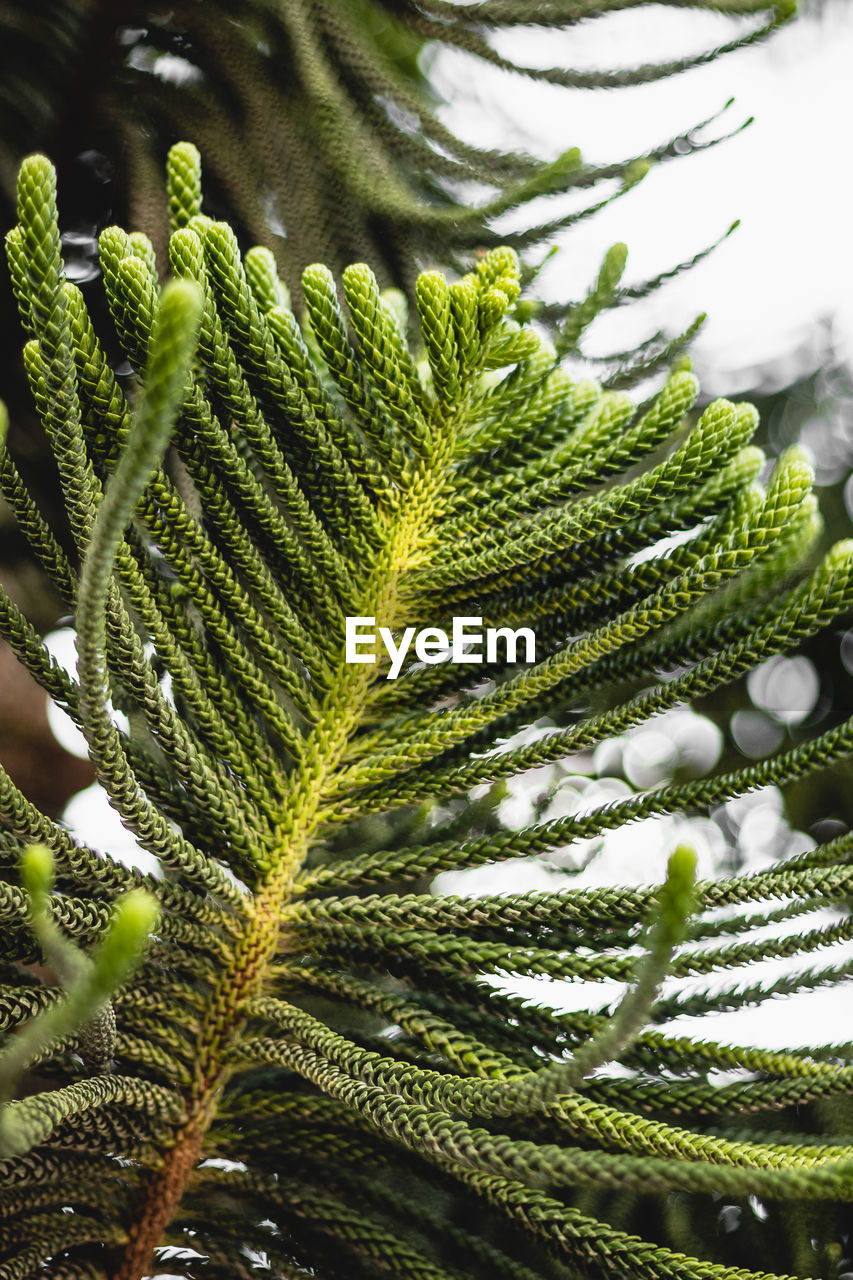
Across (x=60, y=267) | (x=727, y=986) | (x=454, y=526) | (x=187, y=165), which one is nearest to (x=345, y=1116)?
(x=727, y=986)

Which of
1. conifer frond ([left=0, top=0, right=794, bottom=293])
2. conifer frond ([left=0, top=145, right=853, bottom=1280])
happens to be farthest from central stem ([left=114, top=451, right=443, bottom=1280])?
conifer frond ([left=0, top=0, right=794, bottom=293])

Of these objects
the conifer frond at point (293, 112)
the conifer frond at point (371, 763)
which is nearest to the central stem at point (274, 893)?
the conifer frond at point (371, 763)

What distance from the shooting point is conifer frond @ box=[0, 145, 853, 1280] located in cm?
44

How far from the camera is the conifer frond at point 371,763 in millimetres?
436

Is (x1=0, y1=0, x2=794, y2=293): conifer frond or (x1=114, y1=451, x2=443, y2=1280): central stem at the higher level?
(x1=0, y1=0, x2=794, y2=293): conifer frond

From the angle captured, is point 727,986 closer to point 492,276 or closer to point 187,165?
point 492,276

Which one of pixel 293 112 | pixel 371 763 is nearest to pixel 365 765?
pixel 371 763

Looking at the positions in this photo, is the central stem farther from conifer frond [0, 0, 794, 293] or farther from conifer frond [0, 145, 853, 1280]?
conifer frond [0, 0, 794, 293]

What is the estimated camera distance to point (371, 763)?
0.52 metres

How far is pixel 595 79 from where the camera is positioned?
0.78 m

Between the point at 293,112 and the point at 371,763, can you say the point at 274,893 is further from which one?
the point at 293,112

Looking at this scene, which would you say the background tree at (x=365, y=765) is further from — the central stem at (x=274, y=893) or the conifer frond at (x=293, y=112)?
the conifer frond at (x=293, y=112)

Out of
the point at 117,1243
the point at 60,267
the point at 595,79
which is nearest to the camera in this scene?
the point at 60,267

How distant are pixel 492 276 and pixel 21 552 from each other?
562mm
